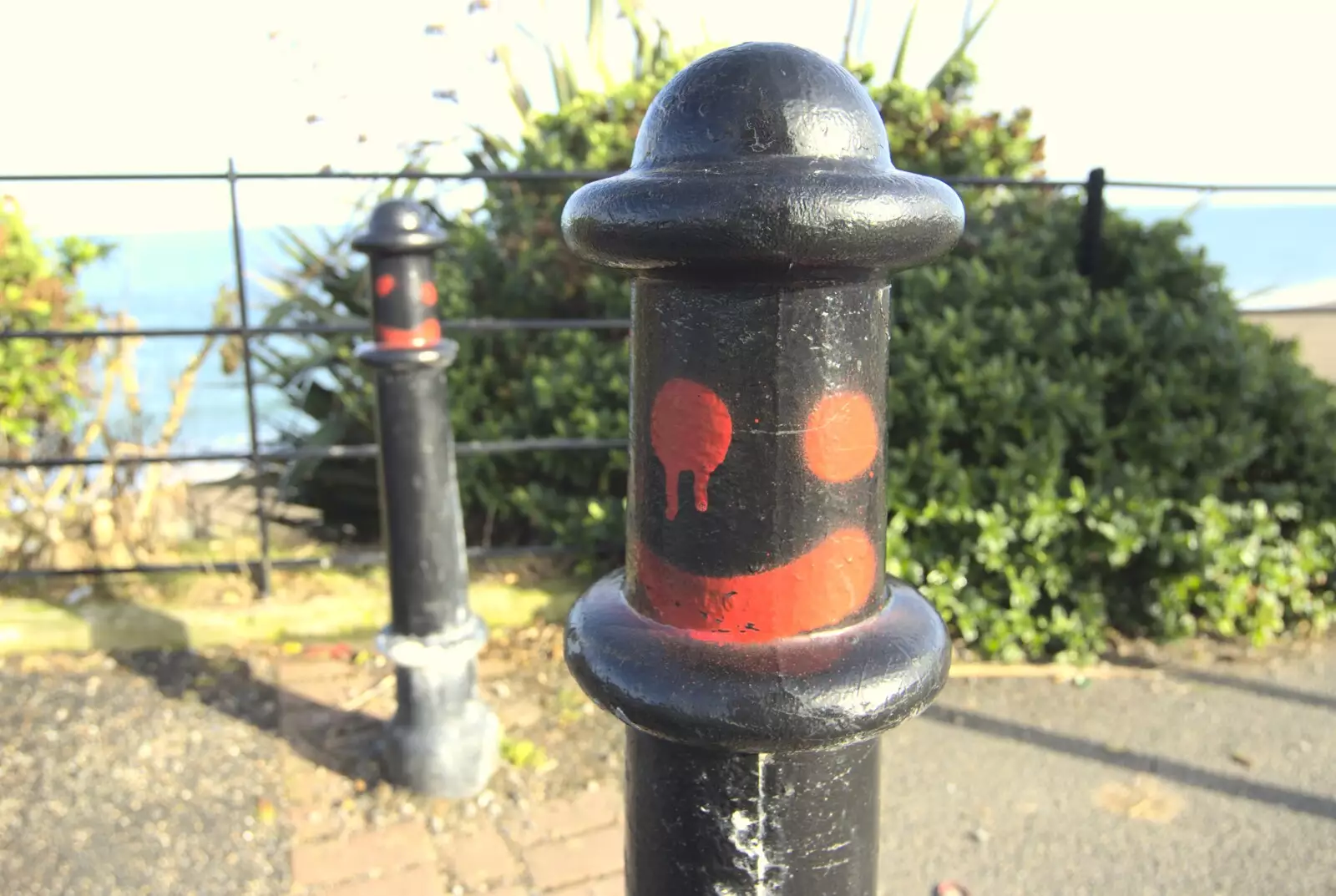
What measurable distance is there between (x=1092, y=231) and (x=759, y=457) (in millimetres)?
3158

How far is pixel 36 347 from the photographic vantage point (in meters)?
3.69

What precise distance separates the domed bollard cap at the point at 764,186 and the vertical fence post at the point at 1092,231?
115 inches

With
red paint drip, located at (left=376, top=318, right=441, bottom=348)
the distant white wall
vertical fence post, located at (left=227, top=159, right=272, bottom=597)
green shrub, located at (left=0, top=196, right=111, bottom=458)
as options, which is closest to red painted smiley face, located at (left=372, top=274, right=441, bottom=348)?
red paint drip, located at (left=376, top=318, right=441, bottom=348)

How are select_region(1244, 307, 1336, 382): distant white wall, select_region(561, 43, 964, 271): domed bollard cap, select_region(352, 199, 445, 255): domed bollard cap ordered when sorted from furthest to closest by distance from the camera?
select_region(1244, 307, 1336, 382): distant white wall < select_region(352, 199, 445, 255): domed bollard cap < select_region(561, 43, 964, 271): domed bollard cap

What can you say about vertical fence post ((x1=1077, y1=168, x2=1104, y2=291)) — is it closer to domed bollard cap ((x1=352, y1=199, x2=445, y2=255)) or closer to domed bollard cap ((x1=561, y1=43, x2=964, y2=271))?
domed bollard cap ((x1=352, y1=199, x2=445, y2=255))

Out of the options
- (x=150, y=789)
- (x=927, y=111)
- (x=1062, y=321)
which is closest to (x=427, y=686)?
(x=150, y=789)

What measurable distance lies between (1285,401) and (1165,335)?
491 millimetres

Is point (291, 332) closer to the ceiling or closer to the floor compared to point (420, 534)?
closer to the ceiling

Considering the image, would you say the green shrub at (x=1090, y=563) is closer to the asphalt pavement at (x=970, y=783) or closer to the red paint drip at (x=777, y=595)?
the asphalt pavement at (x=970, y=783)

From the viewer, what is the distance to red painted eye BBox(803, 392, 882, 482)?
2.98 feet

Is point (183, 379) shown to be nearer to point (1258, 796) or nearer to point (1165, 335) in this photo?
point (1165, 335)

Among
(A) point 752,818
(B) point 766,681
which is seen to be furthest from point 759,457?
(A) point 752,818

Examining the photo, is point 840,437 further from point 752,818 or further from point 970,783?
point 970,783

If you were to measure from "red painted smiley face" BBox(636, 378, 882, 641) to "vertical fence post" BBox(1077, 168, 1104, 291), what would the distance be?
301 cm
